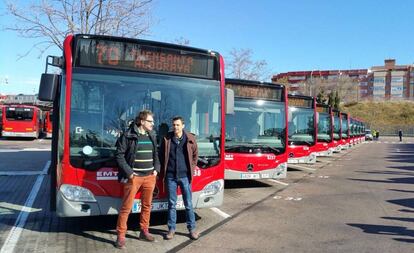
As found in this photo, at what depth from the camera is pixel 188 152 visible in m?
6.39

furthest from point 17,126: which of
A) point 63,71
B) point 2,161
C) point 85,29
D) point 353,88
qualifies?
point 353,88

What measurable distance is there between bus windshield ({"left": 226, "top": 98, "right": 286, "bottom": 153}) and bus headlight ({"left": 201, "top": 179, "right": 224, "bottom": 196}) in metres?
4.25

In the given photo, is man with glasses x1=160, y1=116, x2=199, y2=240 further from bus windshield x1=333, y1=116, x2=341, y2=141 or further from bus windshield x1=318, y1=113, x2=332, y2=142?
bus windshield x1=333, y1=116, x2=341, y2=141

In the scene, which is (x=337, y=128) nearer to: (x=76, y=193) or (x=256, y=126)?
(x=256, y=126)

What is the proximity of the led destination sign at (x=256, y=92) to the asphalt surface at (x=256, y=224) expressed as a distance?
2.56 metres

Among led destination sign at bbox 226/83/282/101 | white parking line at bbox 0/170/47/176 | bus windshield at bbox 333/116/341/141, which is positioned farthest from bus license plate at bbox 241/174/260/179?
bus windshield at bbox 333/116/341/141

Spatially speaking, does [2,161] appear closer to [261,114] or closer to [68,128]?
[261,114]

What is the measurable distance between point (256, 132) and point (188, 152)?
234 inches

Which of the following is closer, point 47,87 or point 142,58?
point 47,87

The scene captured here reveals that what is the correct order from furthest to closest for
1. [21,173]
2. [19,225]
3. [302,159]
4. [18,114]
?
[18,114] < [302,159] < [21,173] < [19,225]

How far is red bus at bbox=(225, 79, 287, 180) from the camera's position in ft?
37.3

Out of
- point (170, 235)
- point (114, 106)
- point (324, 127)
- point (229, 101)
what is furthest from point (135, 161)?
point (324, 127)

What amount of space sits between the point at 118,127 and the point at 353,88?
116 m

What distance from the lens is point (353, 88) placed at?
11538 centimetres
